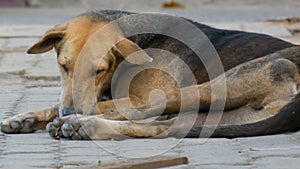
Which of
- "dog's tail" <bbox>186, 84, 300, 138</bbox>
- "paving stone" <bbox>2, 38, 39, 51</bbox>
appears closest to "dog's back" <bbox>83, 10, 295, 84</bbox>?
"dog's tail" <bbox>186, 84, 300, 138</bbox>

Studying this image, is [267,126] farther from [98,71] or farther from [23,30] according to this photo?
[23,30]

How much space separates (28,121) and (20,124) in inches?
2.6

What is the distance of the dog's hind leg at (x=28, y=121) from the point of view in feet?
→ 20.4

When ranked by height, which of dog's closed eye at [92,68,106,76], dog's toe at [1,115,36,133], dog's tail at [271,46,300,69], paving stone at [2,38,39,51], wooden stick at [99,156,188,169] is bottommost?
dog's toe at [1,115,36,133]

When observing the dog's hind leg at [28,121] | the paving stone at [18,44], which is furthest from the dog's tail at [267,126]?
the paving stone at [18,44]

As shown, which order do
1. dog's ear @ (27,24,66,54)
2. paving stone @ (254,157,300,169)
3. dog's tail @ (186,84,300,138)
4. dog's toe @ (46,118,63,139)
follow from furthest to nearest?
dog's ear @ (27,24,66,54) < dog's toe @ (46,118,63,139) < dog's tail @ (186,84,300,138) < paving stone @ (254,157,300,169)

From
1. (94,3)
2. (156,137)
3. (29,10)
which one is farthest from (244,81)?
(94,3)

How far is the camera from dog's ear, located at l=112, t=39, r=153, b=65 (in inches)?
256

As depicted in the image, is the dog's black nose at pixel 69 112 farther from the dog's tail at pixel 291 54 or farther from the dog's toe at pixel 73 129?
the dog's tail at pixel 291 54

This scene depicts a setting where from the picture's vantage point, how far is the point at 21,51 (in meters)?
10.5

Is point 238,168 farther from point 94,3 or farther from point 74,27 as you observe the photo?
point 94,3

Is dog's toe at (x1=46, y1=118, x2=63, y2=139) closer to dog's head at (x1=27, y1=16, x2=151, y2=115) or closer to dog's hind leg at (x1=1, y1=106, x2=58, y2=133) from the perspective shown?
dog's head at (x1=27, y1=16, x2=151, y2=115)

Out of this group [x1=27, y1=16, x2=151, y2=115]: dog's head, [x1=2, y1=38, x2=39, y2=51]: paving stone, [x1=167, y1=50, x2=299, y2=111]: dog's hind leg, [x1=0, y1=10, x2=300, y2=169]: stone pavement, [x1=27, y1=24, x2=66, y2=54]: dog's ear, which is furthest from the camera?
[x1=2, y1=38, x2=39, y2=51]: paving stone

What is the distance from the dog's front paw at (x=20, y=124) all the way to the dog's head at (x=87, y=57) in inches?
8.7
